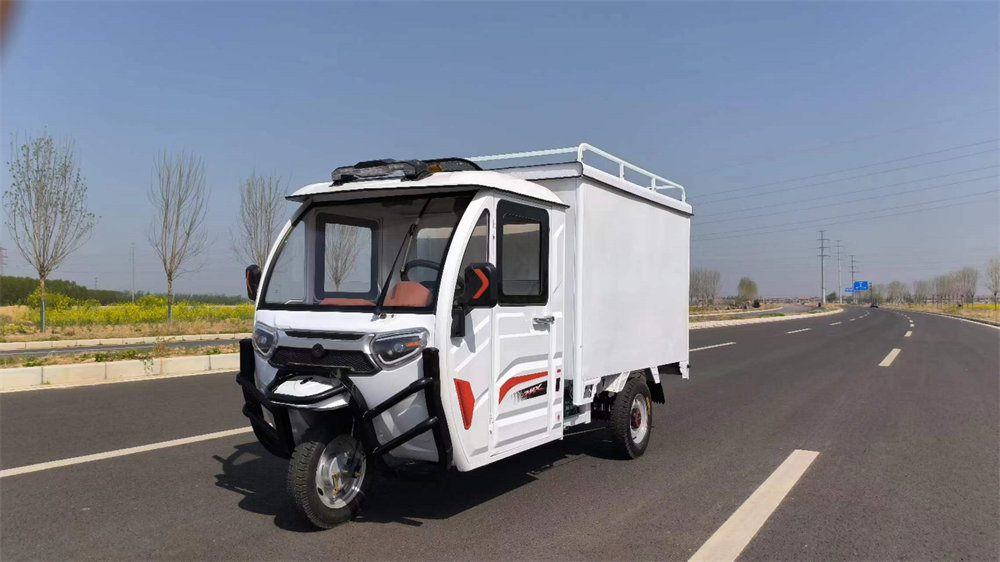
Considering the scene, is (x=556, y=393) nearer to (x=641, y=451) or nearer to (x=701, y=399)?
(x=641, y=451)

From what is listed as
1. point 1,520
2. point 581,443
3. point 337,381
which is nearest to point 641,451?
point 581,443

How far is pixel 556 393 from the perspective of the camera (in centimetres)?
580

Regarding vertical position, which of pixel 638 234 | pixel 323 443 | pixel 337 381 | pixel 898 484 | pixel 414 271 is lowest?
pixel 898 484

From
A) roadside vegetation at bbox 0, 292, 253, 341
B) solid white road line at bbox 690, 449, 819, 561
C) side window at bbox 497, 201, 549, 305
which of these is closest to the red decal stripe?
side window at bbox 497, 201, 549, 305

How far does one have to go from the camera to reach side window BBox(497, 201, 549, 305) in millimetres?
5246

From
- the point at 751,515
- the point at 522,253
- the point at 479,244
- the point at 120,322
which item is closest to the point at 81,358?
the point at 522,253

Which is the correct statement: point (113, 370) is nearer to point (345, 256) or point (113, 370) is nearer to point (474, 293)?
point (345, 256)

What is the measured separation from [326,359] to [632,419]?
3.55m

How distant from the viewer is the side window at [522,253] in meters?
5.25

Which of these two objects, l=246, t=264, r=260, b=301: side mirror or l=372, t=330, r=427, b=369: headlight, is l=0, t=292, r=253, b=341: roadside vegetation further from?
l=372, t=330, r=427, b=369: headlight

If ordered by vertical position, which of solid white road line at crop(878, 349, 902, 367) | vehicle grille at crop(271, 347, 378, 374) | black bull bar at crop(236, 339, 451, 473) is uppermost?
vehicle grille at crop(271, 347, 378, 374)

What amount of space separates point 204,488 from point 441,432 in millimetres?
2411

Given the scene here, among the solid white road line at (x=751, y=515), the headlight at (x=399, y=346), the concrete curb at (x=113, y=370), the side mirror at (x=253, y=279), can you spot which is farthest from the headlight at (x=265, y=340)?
the concrete curb at (x=113, y=370)

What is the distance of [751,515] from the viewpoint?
5254mm
